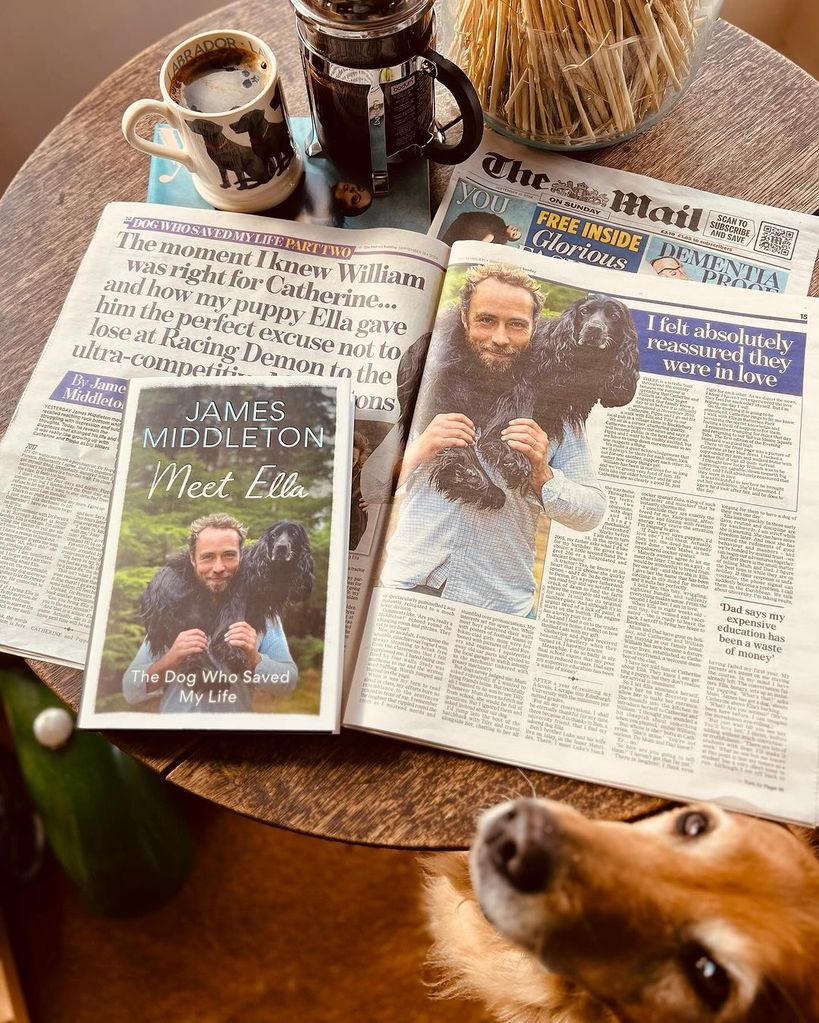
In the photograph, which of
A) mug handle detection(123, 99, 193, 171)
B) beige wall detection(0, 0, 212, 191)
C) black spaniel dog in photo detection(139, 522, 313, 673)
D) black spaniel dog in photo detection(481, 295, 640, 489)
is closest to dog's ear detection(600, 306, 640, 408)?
black spaniel dog in photo detection(481, 295, 640, 489)

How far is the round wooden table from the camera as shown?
530 mm

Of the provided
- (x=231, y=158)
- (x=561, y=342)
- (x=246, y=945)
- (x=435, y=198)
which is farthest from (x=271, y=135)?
(x=246, y=945)

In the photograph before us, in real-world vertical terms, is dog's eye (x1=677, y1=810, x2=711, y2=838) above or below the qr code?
below

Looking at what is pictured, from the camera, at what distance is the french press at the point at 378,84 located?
22.4 inches

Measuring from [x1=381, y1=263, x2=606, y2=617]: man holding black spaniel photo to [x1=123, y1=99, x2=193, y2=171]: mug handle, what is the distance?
0.24 m

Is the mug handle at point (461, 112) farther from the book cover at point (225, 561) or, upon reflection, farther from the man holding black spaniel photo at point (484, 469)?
the book cover at point (225, 561)

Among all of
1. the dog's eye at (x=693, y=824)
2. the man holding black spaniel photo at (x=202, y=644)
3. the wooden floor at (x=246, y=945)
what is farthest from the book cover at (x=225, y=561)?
the wooden floor at (x=246, y=945)

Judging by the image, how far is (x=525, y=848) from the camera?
0.49m

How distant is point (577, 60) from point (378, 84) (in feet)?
0.49

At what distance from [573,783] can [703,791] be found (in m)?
0.08

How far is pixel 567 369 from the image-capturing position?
2.06ft

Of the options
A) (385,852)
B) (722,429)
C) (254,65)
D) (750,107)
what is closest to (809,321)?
(722,429)

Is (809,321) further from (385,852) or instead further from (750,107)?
(385,852)

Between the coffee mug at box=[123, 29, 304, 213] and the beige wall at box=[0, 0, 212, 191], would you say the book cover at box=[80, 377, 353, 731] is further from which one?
the beige wall at box=[0, 0, 212, 191]
